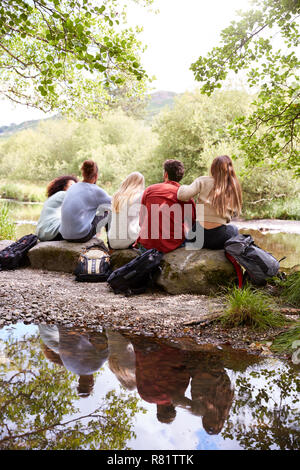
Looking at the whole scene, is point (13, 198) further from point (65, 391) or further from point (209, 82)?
point (65, 391)

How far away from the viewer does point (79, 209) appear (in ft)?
20.4

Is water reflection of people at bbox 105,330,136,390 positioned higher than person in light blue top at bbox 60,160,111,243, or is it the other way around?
person in light blue top at bbox 60,160,111,243

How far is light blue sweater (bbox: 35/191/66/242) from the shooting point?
677 centimetres

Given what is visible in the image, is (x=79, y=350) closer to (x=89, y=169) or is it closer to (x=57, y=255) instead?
(x=57, y=255)

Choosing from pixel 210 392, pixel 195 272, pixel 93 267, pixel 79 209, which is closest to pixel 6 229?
pixel 79 209

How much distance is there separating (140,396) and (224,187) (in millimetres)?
3211

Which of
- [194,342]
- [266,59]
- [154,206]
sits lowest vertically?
[194,342]

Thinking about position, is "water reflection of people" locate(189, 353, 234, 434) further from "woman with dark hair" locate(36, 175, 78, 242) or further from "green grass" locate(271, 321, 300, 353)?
"woman with dark hair" locate(36, 175, 78, 242)

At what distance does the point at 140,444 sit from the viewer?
6.36ft

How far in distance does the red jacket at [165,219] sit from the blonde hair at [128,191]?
48 cm

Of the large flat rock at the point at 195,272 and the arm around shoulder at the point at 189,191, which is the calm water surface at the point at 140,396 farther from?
the arm around shoulder at the point at 189,191

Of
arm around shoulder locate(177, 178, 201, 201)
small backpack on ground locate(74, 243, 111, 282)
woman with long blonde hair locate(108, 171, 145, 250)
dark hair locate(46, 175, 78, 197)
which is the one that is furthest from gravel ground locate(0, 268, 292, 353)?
dark hair locate(46, 175, 78, 197)
